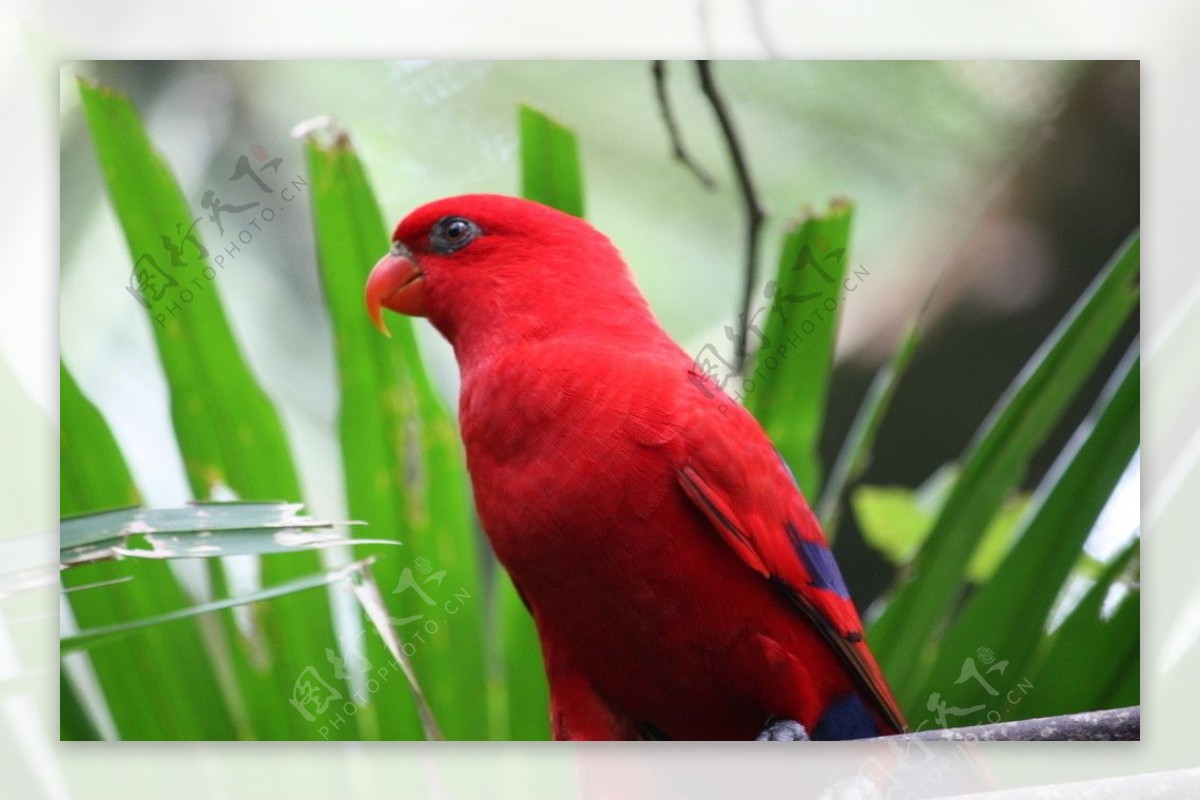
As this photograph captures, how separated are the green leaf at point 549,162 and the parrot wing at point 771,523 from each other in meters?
0.41

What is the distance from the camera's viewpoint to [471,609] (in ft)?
6.59

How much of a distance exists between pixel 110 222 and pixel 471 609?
82 cm

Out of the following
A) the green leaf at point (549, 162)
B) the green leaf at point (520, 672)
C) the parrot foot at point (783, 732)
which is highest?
the green leaf at point (549, 162)

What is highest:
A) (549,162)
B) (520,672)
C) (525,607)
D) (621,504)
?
(549,162)

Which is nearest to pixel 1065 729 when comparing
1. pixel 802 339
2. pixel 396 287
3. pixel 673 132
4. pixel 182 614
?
pixel 802 339

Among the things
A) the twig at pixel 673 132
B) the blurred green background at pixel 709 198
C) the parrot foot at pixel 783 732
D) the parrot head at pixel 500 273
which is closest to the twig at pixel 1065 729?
the parrot foot at pixel 783 732

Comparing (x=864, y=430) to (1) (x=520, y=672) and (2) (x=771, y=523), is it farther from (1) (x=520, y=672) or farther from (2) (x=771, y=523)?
(1) (x=520, y=672)

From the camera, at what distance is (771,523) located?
6.17 feet

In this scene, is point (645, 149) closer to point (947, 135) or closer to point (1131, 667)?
point (947, 135)

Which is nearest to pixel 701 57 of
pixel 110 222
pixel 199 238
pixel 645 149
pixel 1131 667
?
pixel 645 149

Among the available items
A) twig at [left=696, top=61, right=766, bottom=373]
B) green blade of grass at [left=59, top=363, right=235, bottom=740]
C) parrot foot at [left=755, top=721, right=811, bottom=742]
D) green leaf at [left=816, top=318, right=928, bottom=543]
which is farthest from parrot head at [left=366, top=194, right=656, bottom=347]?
parrot foot at [left=755, top=721, right=811, bottom=742]

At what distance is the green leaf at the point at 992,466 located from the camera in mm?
1984

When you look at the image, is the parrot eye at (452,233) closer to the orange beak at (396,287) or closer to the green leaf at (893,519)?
the orange beak at (396,287)

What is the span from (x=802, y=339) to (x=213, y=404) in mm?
890
